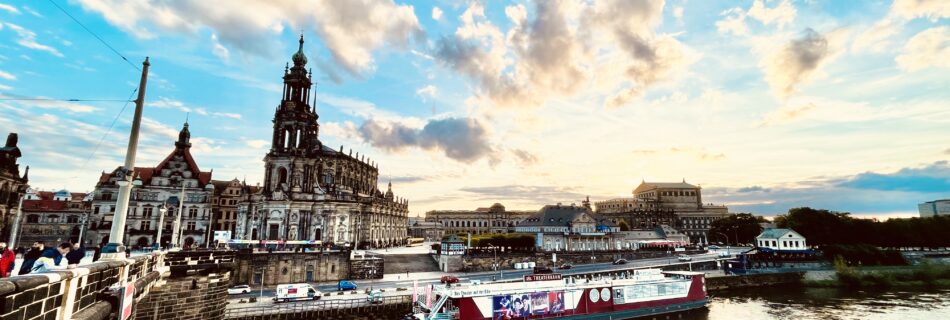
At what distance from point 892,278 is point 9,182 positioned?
11139 centimetres

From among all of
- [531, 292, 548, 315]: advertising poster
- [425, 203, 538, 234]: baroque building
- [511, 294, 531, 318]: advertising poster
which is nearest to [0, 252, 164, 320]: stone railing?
[511, 294, 531, 318]: advertising poster

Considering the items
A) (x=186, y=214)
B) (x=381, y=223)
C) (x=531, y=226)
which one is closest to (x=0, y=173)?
(x=186, y=214)

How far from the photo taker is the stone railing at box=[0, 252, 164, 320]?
16.8ft

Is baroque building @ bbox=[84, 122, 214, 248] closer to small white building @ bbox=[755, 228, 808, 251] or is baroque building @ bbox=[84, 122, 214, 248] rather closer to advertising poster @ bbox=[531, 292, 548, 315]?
advertising poster @ bbox=[531, 292, 548, 315]

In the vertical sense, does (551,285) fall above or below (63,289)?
below

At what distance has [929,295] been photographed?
46656mm

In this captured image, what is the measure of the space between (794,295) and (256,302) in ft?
193

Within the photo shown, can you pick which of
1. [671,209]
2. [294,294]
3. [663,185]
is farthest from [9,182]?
[663,185]

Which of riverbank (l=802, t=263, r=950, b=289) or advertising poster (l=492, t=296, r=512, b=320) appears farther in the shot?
riverbank (l=802, t=263, r=950, b=289)

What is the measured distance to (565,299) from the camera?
116 feet

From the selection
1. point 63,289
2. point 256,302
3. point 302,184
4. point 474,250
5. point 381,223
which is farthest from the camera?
point 381,223

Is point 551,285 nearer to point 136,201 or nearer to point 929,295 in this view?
point 929,295

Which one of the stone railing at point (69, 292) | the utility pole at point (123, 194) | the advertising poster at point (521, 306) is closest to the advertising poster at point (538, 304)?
the advertising poster at point (521, 306)

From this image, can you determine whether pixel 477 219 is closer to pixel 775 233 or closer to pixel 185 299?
pixel 775 233
